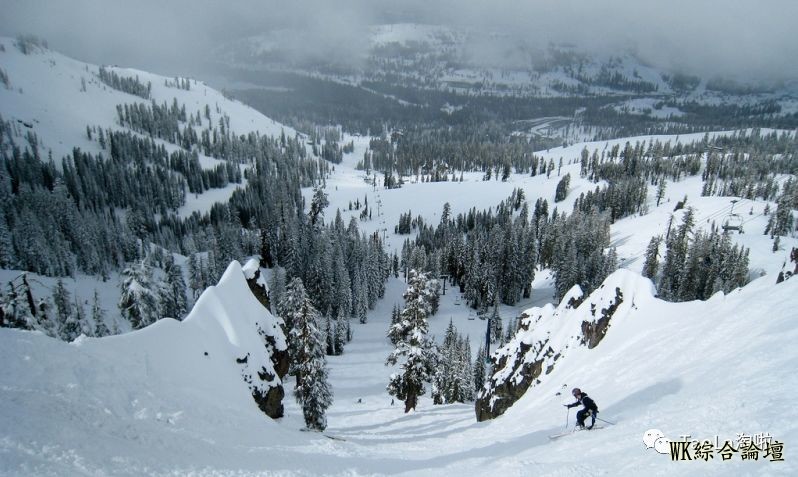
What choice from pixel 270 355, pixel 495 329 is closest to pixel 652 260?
pixel 495 329

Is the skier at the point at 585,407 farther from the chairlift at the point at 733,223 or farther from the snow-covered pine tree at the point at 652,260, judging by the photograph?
the chairlift at the point at 733,223

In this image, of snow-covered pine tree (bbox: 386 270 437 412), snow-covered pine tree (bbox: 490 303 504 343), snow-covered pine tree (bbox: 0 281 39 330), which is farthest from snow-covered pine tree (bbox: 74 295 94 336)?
snow-covered pine tree (bbox: 490 303 504 343)

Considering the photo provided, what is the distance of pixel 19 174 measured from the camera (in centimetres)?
13588

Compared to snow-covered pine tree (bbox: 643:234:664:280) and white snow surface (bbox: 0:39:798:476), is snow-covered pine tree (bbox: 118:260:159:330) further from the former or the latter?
snow-covered pine tree (bbox: 643:234:664:280)

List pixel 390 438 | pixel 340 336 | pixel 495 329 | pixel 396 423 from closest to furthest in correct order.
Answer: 1. pixel 390 438
2. pixel 396 423
3. pixel 340 336
4. pixel 495 329

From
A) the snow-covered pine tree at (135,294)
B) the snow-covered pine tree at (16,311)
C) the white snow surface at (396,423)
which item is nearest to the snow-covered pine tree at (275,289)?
the snow-covered pine tree at (135,294)

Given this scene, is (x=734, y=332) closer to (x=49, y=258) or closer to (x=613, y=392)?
(x=613, y=392)

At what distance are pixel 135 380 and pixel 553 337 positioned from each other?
30.3 meters

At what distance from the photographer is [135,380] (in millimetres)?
16703

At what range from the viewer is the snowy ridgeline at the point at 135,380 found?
1258cm

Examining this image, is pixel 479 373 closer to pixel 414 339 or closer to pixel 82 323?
pixel 414 339

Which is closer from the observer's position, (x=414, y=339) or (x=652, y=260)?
(x=414, y=339)

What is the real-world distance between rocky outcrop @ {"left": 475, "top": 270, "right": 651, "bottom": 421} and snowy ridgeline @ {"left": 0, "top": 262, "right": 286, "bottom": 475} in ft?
63.6

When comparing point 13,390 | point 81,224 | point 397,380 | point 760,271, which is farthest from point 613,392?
point 81,224
